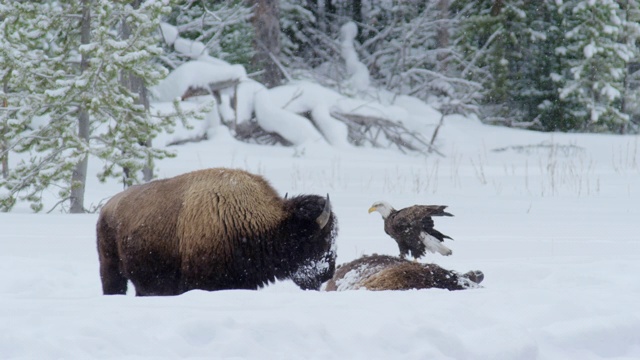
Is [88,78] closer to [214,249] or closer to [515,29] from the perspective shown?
[214,249]

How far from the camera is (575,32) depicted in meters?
25.9

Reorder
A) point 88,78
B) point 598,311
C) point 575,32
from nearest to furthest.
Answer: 1. point 598,311
2. point 88,78
3. point 575,32

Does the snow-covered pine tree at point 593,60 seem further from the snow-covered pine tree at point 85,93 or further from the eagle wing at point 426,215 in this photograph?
the eagle wing at point 426,215

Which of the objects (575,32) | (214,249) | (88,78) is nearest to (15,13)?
(88,78)

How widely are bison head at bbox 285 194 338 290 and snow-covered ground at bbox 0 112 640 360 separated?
826 mm

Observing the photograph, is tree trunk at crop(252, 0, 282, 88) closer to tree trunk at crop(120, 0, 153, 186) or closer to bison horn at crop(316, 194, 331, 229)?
tree trunk at crop(120, 0, 153, 186)

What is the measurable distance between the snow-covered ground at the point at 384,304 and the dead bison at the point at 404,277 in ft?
0.82

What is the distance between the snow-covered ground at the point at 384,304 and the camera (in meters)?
3.84

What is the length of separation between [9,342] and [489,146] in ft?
76.9

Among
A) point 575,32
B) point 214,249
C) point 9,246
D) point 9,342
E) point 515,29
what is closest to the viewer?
point 9,342

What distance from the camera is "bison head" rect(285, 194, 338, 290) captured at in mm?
6301

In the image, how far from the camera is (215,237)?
237 inches

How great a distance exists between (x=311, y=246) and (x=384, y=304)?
1884 millimetres

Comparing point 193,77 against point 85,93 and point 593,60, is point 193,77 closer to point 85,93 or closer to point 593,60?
point 85,93
